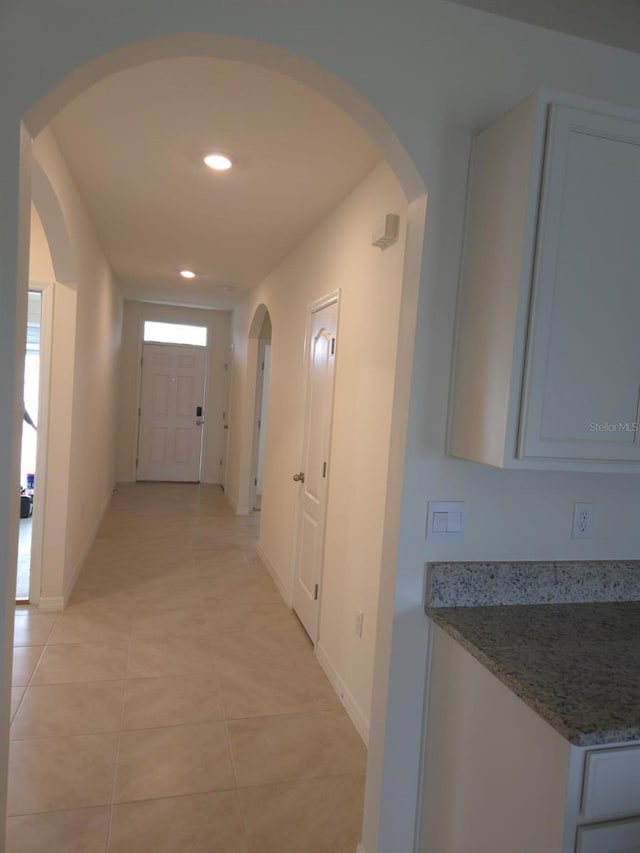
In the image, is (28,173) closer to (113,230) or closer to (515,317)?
(515,317)

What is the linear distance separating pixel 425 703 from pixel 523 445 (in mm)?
851

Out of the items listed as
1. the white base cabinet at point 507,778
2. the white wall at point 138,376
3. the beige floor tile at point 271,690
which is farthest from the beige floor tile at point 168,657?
the white wall at point 138,376

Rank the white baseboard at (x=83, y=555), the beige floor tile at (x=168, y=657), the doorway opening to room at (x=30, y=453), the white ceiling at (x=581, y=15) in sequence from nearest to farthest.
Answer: the white ceiling at (x=581, y=15) < the beige floor tile at (x=168, y=657) < the white baseboard at (x=83, y=555) < the doorway opening to room at (x=30, y=453)

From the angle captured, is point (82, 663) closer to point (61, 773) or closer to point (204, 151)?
point (61, 773)

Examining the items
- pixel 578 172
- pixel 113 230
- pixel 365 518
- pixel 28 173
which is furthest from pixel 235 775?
pixel 113 230

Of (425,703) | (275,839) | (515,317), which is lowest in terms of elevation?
(275,839)

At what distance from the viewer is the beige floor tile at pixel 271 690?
263cm

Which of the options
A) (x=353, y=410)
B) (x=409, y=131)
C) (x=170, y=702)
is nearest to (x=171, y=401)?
(x=353, y=410)

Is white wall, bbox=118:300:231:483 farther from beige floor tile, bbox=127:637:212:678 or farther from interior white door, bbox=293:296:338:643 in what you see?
beige floor tile, bbox=127:637:212:678

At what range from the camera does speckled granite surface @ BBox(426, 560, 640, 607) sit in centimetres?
164

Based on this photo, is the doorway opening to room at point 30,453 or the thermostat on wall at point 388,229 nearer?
the thermostat on wall at point 388,229

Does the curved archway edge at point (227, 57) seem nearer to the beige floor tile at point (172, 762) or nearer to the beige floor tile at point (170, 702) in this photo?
the beige floor tile at point (172, 762)

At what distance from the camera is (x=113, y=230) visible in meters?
4.14

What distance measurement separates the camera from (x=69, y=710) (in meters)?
2.49
